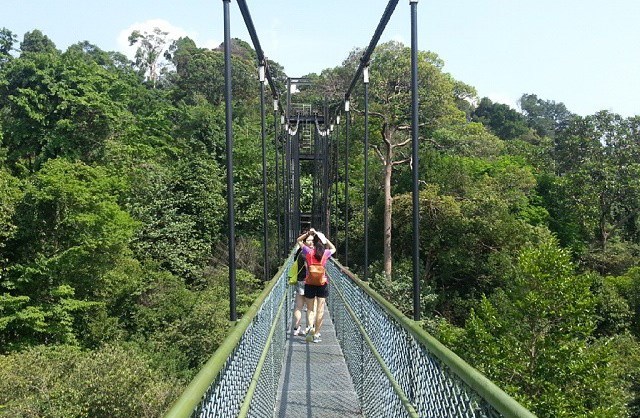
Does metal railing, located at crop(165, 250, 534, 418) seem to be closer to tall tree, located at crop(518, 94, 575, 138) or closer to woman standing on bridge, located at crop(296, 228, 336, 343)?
woman standing on bridge, located at crop(296, 228, 336, 343)

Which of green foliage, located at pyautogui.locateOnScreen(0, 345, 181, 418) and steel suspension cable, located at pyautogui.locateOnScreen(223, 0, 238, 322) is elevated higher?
steel suspension cable, located at pyautogui.locateOnScreen(223, 0, 238, 322)

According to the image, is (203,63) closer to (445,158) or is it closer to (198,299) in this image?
(445,158)

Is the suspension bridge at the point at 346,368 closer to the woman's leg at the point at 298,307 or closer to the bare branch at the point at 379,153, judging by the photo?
the woman's leg at the point at 298,307

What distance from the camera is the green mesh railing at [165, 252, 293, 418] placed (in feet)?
4.58

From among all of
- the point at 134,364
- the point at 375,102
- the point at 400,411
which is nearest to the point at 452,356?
the point at 400,411

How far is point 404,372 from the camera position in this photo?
2.65m

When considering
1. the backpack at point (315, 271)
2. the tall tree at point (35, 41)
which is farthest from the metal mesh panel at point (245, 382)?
the tall tree at point (35, 41)

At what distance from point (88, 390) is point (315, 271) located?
7.64 metres

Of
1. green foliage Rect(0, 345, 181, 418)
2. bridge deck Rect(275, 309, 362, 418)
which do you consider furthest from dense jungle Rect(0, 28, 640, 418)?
bridge deck Rect(275, 309, 362, 418)

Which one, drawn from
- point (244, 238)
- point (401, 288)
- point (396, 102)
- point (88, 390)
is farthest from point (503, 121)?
point (88, 390)

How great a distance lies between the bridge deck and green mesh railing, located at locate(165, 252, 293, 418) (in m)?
0.19

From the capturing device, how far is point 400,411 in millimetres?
2664

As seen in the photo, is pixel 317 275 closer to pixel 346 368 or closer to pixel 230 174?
pixel 346 368

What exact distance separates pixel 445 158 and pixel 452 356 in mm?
20929
